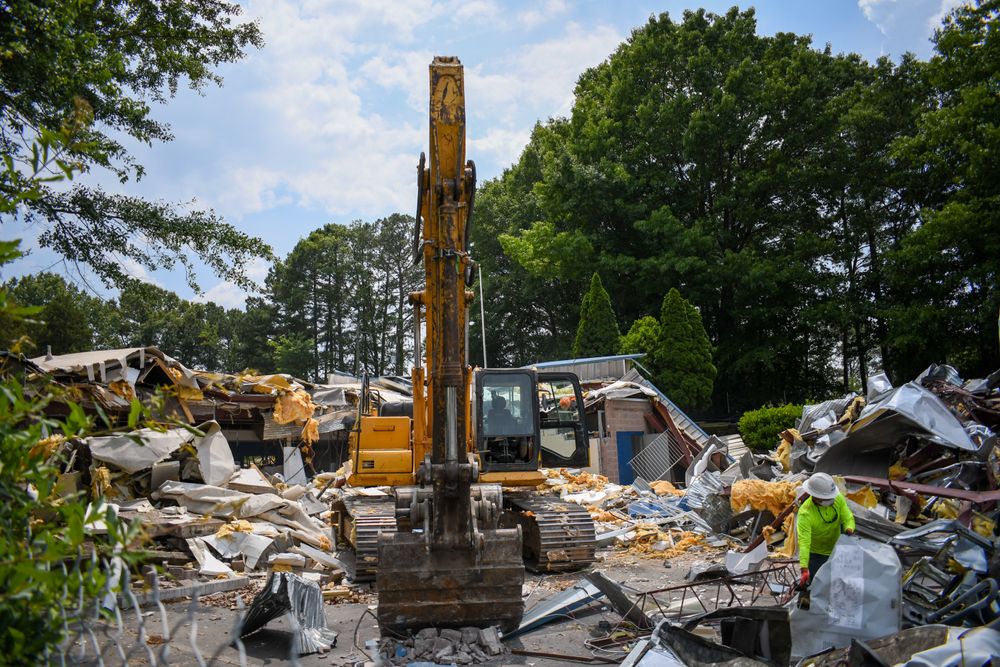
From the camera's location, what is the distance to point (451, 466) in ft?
22.5

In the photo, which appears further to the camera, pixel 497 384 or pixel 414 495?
pixel 497 384

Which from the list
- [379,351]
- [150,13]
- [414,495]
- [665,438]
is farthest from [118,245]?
[379,351]

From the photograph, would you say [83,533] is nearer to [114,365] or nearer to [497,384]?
[497,384]

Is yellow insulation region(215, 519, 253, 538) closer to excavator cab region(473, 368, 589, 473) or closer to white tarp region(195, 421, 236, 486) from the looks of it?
white tarp region(195, 421, 236, 486)

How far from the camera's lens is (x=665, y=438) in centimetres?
2348

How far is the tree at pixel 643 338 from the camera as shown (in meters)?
28.3

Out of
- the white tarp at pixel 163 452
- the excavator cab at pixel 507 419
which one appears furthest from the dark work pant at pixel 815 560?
the white tarp at pixel 163 452

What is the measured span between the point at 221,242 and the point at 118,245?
147cm

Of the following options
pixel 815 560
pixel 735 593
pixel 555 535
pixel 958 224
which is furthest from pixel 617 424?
pixel 815 560

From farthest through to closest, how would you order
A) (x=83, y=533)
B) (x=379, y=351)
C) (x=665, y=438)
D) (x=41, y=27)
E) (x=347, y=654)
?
(x=379, y=351)
(x=665, y=438)
(x=41, y=27)
(x=347, y=654)
(x=83, y=533)

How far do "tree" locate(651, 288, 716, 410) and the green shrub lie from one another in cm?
592

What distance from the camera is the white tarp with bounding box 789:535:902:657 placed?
514 cm

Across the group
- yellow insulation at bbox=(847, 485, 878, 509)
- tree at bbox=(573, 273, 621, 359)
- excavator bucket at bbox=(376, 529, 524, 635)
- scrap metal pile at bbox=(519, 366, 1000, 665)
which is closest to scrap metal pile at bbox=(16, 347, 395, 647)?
excavator bucket at bbox=(376, 529, 524, 635)

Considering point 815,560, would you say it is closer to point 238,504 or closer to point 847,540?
point 847,540
